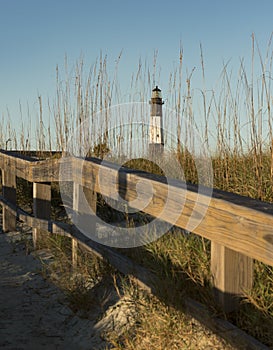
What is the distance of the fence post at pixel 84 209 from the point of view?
3.52 metres

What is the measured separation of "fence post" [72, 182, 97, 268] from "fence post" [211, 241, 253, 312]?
155 centimetres

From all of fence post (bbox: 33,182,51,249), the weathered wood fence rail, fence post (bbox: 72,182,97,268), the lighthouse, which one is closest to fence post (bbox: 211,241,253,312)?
the weathered wood fence rail

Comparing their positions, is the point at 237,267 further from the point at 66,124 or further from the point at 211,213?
the point at 66,124

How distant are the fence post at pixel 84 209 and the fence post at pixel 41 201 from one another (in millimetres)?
861

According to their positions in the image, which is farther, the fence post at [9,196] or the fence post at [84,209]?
the fence post at [9,196]

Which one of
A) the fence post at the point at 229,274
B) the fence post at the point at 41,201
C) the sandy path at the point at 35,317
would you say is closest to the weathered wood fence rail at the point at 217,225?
the fence post at the point at 229,274

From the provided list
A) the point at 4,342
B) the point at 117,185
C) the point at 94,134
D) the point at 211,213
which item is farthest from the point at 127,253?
the point at 94,134

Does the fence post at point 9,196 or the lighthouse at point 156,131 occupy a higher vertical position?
the lighthouse at point 156,131

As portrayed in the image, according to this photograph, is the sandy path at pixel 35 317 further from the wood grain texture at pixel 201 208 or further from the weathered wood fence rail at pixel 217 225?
the wood grain texture at pixel 201 208

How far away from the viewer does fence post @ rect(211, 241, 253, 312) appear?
2051mm

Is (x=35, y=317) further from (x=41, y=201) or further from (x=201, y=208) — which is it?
Answer: (x=201, y=208)

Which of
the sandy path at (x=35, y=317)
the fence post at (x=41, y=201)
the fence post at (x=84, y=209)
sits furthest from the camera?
the fence post at (x=41, y=201)

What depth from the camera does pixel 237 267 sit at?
2078mm

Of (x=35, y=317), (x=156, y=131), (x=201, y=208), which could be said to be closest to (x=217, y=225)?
(x=201, y=208)
